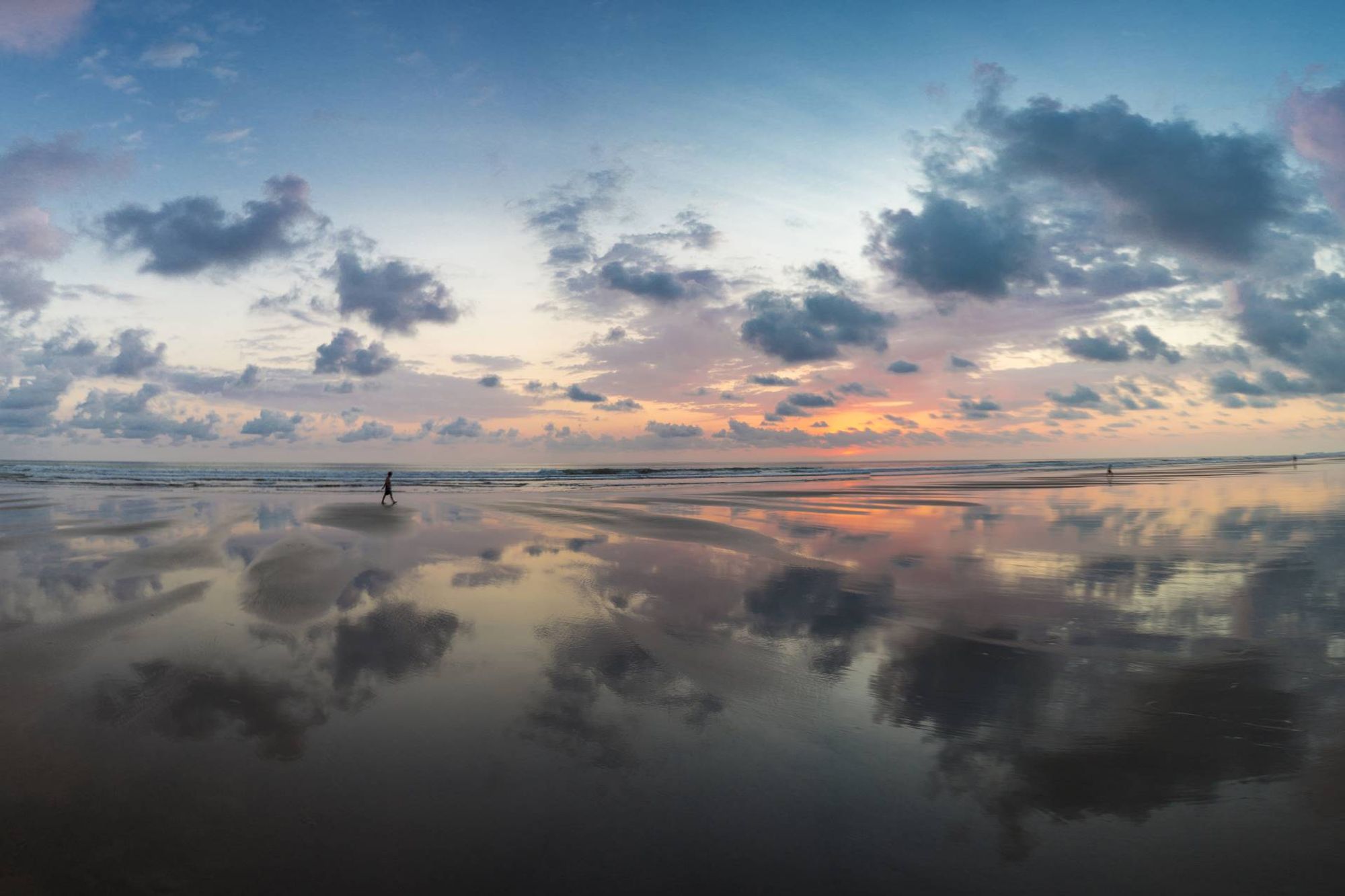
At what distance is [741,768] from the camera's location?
5711 millimetres

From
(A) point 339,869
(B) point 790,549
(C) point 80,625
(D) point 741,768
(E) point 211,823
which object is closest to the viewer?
(A) point 339,869

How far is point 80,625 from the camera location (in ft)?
33.5

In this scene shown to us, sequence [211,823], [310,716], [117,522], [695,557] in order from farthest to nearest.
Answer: [117,522], [695,557], [310,716], [211,823]

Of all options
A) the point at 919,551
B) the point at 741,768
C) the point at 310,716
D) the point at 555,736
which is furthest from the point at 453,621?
the point at 919,551

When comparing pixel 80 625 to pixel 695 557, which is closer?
pixel 80 625

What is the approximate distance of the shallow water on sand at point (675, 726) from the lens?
4.43 meters

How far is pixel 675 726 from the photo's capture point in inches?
259

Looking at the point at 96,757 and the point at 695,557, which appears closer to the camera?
the point at 96,757

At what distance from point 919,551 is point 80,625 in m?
16.5

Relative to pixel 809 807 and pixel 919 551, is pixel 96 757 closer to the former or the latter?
pixel 809 807

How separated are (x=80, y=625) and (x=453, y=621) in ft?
17.8

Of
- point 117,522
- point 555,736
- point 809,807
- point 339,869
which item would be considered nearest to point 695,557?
point 555,736

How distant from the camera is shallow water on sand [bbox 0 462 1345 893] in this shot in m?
4.43

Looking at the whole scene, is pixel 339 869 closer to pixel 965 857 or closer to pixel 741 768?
pixel 741 768
